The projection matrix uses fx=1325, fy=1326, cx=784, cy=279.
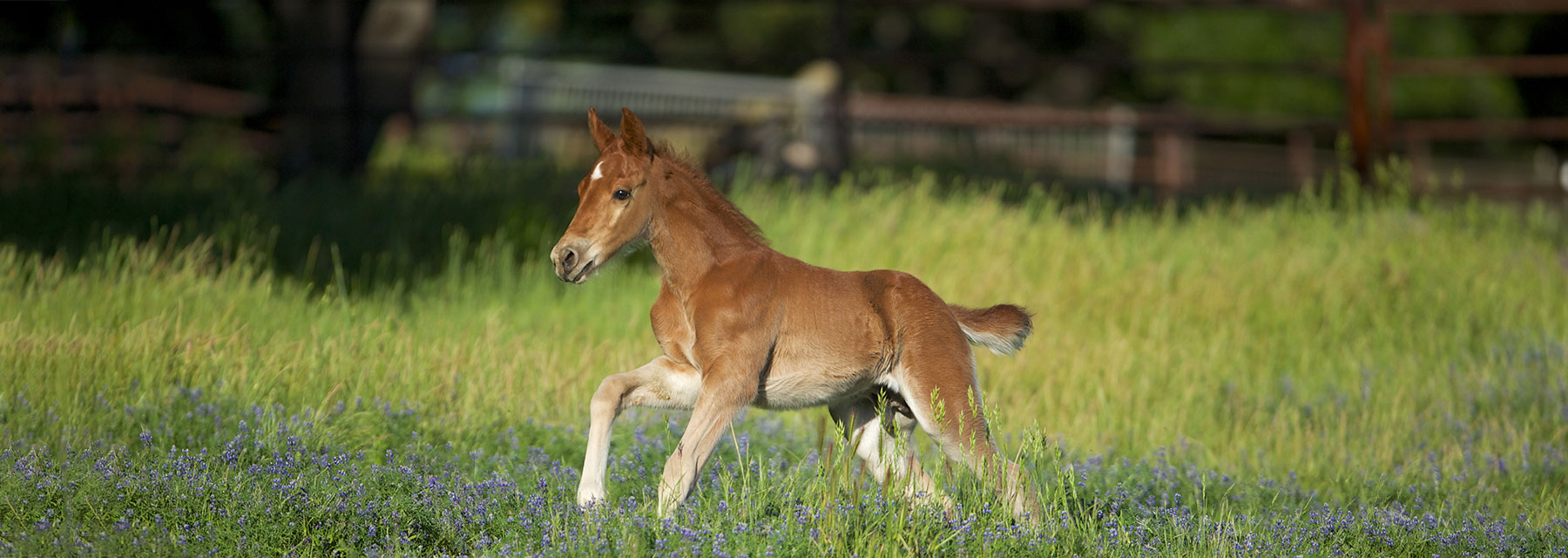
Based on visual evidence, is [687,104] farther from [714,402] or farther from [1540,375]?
[714,402]

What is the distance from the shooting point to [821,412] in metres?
5.30

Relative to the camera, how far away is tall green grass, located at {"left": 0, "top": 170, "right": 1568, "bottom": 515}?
539cm

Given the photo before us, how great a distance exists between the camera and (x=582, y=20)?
3006 centimetres

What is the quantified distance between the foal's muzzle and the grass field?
561 millimetres

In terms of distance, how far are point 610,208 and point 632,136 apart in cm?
23

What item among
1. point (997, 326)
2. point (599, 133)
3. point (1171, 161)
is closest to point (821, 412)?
point (997, 326)

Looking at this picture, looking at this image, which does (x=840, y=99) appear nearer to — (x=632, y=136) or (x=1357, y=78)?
(x=1357, y=78)

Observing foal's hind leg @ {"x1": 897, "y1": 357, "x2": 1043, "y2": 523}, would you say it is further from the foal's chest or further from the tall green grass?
the foal's chest

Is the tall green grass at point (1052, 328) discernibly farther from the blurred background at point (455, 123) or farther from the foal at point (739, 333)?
the blurred background at point (455, 123)

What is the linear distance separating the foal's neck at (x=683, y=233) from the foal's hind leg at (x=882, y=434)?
26.8 inches

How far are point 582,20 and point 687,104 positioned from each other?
14483 mm

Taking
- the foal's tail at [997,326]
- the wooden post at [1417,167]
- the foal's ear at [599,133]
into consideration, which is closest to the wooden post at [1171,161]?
the wooden post at [1417,167]

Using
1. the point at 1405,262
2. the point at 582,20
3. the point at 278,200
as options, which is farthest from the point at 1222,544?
the point at 582,20

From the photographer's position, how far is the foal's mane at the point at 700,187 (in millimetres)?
4109
